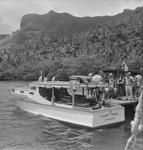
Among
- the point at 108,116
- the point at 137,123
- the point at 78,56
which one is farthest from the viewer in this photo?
the point at 78,56

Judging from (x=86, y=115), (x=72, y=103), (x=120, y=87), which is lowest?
(x=86, y=115)

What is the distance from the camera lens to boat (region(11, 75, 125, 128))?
1653cm

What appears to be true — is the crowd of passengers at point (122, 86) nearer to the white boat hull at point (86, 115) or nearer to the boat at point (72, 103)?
the boat at point (72, 103)

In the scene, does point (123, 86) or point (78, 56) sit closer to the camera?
point (123, 86)

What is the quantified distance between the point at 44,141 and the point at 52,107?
4689mm

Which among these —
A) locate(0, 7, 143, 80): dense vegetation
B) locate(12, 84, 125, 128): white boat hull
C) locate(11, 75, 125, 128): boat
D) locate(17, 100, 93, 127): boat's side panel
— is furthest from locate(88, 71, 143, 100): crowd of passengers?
locate(0, 7, 143, 80): dense vegetation

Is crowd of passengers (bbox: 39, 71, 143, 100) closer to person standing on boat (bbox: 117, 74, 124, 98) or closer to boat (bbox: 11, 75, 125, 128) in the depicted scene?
person standing on boat (bbox: 117, 74, 124, 98)

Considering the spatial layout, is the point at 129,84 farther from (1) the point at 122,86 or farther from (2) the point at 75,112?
(2) the point at 75,112

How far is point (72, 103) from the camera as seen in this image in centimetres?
1783

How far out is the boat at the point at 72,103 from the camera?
16531 millimetres

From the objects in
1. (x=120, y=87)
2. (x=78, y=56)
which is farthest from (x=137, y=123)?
(x=78, y=56)

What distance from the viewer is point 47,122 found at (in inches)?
737

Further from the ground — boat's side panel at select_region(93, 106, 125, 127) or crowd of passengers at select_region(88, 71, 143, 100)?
crowd of passengers at select_region(88, 71, 143, 100)

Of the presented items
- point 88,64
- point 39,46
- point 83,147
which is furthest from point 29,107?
point 39,46
